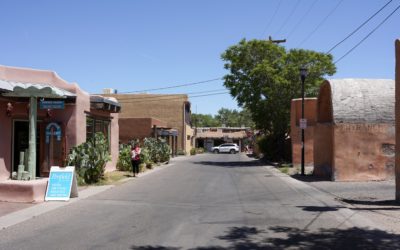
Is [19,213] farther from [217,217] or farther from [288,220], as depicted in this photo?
[288,220]

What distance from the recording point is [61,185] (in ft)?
48.4

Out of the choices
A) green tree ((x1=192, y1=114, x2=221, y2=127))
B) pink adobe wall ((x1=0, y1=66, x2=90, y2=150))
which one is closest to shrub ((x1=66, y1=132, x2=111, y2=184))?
pink adobe wall ((x1=0, y1=66, x2=90, y2=150))

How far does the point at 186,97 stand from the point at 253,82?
1324 inches

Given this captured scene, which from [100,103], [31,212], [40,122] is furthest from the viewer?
[100,103]

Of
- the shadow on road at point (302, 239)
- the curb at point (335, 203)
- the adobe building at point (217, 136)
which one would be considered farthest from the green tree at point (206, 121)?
the shadow on road at point (302, 239)

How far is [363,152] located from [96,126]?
12.6m

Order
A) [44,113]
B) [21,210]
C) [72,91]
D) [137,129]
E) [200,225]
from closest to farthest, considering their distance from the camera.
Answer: [200,225], [21,210], [44,113], [72,91], [137,129]

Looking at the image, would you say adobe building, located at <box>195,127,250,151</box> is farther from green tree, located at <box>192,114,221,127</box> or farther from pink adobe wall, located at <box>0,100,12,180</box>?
pink adobe wall, located at <box>0,100,12,180</box>

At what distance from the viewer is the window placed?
79.7ft

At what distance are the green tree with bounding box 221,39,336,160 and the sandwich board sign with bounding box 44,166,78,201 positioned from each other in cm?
2236

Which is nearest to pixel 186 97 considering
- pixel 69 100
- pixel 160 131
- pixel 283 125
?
pixel 160 131

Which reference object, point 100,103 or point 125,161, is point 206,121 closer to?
point 125,161

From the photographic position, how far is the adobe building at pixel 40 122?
48.8 ft

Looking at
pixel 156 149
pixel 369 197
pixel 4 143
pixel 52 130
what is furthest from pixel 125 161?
pixel 369 197
